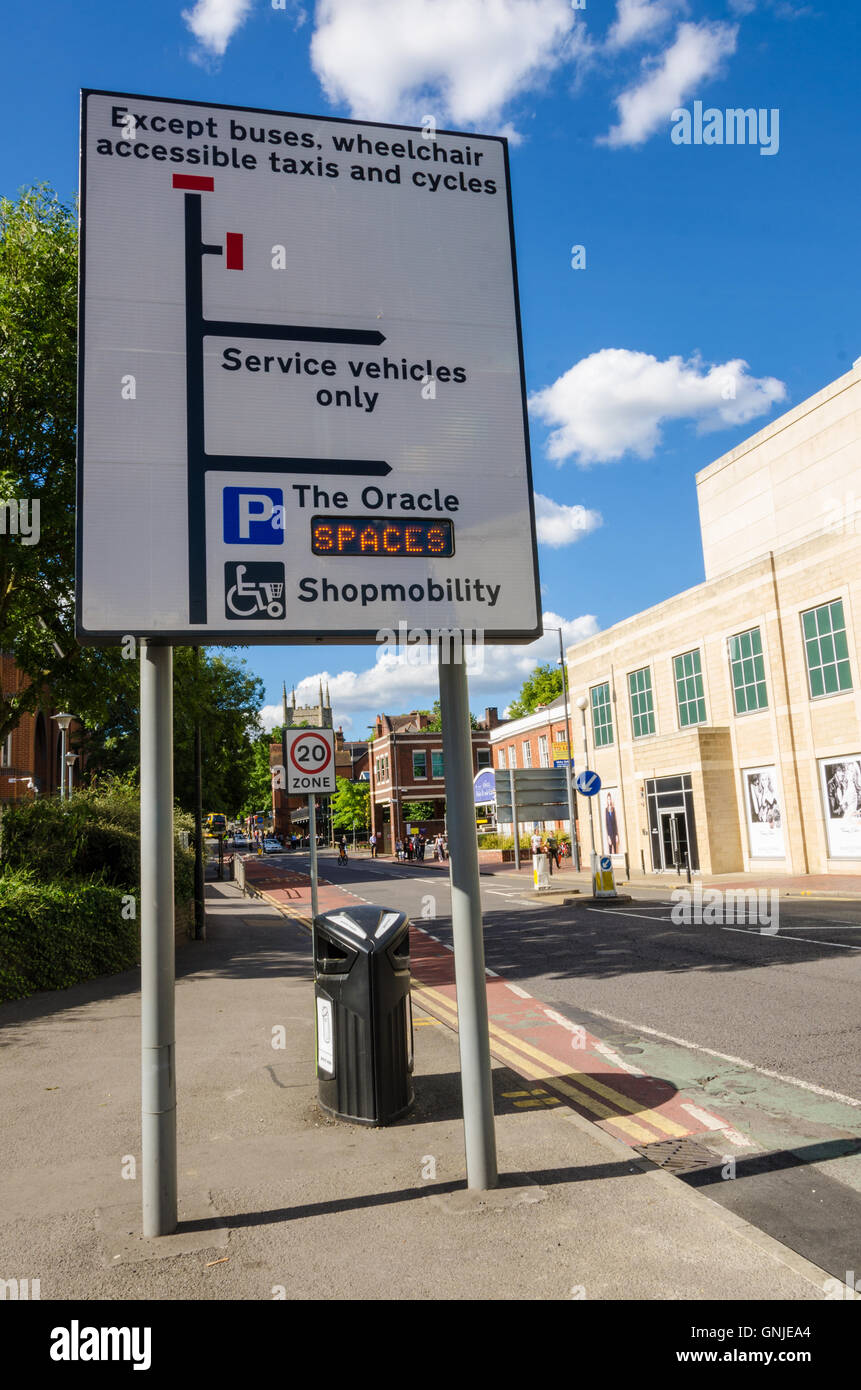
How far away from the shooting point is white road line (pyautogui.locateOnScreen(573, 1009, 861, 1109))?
6.47 m

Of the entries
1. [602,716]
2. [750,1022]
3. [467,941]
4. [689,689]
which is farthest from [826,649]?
[467,941]

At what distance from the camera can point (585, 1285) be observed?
3.72 meters

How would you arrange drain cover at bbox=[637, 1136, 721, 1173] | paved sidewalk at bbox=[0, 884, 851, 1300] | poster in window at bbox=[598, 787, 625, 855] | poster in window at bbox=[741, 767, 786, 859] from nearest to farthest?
paved sidewalk at bbox=[0, 884, 851, 1300], drain cover at bbox=[637, 1136, 721, 1173], poster in window at bbox=[741, 767, 786, 859], poster in window at bbox=[598, 787, 625, 855]

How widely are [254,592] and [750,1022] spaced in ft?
21.9

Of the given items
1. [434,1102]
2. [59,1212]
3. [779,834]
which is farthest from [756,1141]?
[779,834]

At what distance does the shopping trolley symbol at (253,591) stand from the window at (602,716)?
3243 centimetres

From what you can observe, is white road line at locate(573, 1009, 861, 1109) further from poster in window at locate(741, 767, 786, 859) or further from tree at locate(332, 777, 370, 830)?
tree at locate(332, 777, 370, 830)

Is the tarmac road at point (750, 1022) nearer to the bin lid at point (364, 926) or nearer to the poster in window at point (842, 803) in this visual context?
the bin lid at point (364, 926)

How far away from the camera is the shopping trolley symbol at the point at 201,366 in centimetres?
486

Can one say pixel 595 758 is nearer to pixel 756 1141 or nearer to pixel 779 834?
pixel 779 834

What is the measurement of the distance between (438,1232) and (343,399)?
14.1 ft

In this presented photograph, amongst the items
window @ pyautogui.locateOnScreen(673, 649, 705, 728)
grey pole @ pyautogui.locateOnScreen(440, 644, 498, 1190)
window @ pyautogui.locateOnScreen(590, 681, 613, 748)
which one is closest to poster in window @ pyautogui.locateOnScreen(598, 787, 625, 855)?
window @ pyautogui.locateOnScreen(590, 681, 613, 748)

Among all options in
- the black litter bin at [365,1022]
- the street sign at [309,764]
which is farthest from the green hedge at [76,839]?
the black litter bin at [365,1022]

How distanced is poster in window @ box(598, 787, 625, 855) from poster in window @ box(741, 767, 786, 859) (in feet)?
24.1
